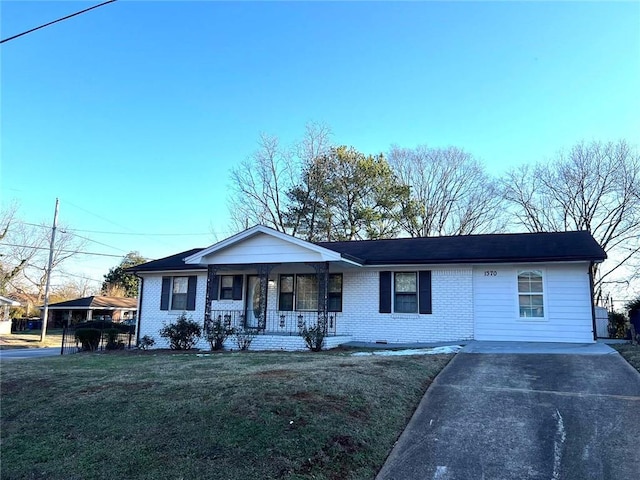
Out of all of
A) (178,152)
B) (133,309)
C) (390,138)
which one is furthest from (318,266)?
(133,309)

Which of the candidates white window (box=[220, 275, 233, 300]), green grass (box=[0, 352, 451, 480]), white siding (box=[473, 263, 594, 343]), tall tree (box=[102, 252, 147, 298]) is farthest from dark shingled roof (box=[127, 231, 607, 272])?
tall tree (box=[102, 252, 147, 298])

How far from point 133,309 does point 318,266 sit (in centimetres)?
3899

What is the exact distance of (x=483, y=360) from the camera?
9.84 meters

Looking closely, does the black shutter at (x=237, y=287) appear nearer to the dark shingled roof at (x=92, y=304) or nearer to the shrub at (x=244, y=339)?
the shrub at (x=244, y=339)

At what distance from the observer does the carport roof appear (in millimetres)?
13337

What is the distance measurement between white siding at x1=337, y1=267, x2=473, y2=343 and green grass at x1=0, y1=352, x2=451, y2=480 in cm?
627

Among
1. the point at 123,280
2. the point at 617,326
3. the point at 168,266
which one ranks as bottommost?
the point at 617,326

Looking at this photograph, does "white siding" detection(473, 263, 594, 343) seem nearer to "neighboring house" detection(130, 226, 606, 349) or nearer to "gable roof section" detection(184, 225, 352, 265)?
"neighboring house" detection(130, 226, 606, 349)

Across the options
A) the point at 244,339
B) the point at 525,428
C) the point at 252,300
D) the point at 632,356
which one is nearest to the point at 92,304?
the point at 252,300

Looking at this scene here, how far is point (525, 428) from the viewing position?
5527 millimetres

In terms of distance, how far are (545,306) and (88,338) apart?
51.5ft

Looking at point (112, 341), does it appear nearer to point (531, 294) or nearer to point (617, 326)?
point (531, 294)

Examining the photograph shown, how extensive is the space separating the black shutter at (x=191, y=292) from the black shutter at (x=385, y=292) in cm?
743

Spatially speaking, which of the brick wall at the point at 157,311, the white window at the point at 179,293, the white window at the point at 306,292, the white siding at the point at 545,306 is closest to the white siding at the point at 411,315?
the white siding at the point at 545,306
